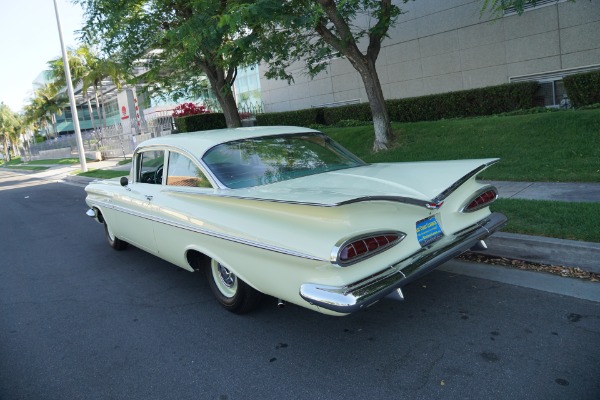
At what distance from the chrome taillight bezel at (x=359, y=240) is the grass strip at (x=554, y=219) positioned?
93.6 inches

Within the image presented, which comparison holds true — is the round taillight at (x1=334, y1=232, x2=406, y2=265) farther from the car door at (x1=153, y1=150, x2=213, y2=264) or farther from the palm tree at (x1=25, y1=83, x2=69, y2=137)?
the palm tree at (x1=25, y1=83, x2=69, y2=137)

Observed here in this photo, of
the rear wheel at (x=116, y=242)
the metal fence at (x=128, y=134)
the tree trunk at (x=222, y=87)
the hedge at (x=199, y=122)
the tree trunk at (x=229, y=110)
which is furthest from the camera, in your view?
the metal fence at (x=128, y=134)

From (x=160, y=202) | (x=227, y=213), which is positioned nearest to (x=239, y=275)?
(x=227, y=213)

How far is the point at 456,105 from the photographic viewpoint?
562 inches

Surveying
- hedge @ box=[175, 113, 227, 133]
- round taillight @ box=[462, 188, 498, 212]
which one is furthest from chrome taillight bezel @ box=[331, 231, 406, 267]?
hedge @ box=[175, 113, 227, 133]

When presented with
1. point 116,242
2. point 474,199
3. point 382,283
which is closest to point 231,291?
point 382,283

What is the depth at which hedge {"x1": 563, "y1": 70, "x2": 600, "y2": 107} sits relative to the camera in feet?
36.1

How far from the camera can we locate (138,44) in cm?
1366

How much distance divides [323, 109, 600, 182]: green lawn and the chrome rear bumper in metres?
4.79

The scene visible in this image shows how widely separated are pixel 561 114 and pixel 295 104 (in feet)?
43.2

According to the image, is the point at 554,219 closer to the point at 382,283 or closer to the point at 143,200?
the point at 382,283

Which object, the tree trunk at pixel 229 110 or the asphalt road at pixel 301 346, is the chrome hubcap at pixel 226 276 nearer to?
the asphalt road at pixel 301 346

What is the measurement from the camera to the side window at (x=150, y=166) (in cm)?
523

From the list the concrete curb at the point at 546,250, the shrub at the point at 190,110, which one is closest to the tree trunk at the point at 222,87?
the shrub at the point at 190,110
